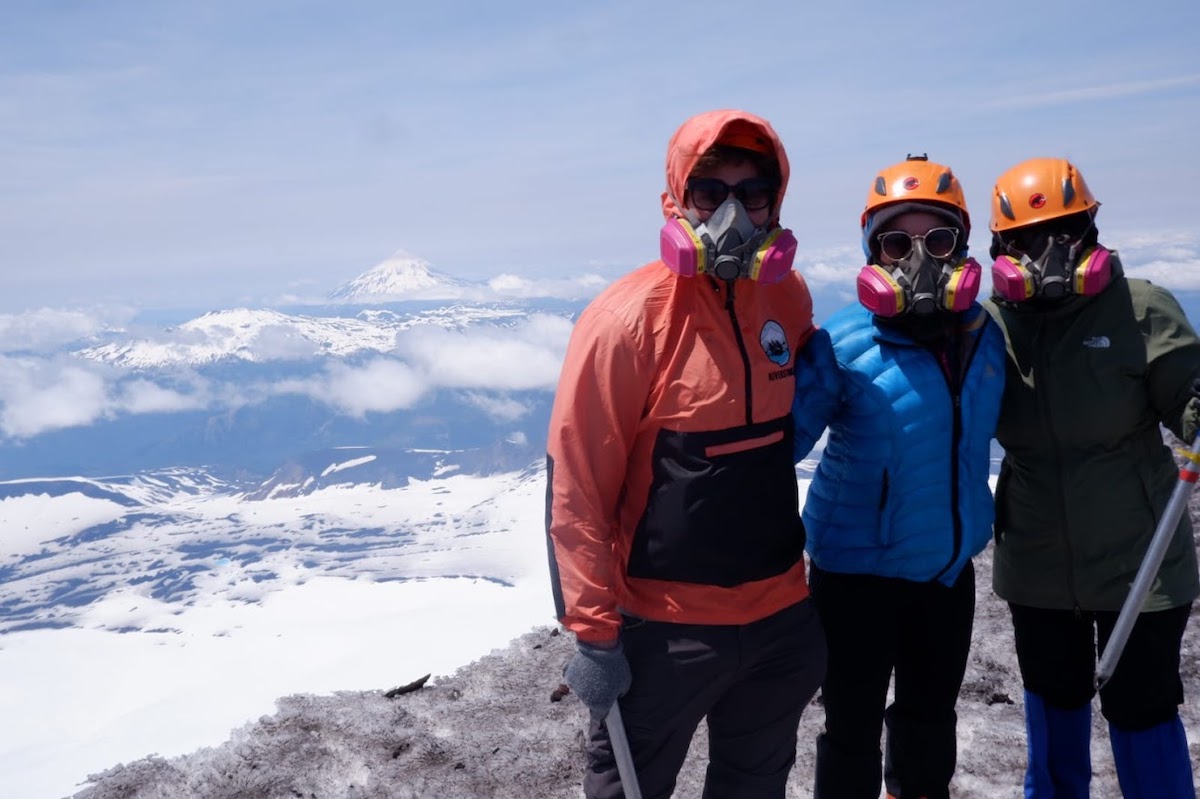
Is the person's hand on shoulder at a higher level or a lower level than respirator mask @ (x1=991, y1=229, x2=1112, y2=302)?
lower

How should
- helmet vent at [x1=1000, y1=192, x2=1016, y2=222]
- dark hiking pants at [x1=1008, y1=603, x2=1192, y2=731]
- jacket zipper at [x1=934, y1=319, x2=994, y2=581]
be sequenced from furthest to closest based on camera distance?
helmet vent at [x1=1000, y1=192, x2=1016, y2=222], dark hiking pants at [x1=1008, y1=603, x2=1192, y2=731], jacket zipper at [x1=934, y1=319, x2=994, y2=581]

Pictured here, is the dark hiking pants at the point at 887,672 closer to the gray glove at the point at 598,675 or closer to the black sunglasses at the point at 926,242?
the gray glove at the point at 598,675

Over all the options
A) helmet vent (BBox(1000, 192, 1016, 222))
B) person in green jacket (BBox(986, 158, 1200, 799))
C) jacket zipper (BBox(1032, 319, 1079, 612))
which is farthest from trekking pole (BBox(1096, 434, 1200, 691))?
helmet vent (BBox(1000, 192, 1016, 222))

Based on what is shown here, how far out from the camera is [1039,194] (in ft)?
14.1

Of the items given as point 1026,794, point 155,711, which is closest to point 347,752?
point 1026,794

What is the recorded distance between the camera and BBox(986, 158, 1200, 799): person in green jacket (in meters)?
4.13

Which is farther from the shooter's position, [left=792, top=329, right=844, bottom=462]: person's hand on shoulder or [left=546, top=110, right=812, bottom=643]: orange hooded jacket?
[left=792, top=329, right=844, bottom=462]: person's hand on shoulder

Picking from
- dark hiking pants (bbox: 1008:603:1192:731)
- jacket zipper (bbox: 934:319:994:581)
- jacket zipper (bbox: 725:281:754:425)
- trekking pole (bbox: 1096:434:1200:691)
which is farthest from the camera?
dark hiking pants (bbox: 1008:603:1192:731)

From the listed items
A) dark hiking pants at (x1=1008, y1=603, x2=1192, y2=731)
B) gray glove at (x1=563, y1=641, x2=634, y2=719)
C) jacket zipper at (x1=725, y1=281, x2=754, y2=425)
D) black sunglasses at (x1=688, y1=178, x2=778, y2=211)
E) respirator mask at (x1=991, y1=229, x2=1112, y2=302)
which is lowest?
dark hiking pants at (x1=1008, y1=603, x2=1192, y2=731)

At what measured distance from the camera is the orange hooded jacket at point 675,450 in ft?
11.2

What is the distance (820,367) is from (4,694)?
226996mm

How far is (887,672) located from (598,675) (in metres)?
1.87

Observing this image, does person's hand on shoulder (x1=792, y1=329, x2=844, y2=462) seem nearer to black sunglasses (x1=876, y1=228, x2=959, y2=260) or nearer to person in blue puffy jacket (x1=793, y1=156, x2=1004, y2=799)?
person in blue puffy jacket (x1=793, y1=156, x2=1004, y2=799)

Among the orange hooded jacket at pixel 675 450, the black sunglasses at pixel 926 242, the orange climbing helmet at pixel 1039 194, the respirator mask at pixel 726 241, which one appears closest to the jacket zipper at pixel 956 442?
the black sunglasses at pixel 926 242
